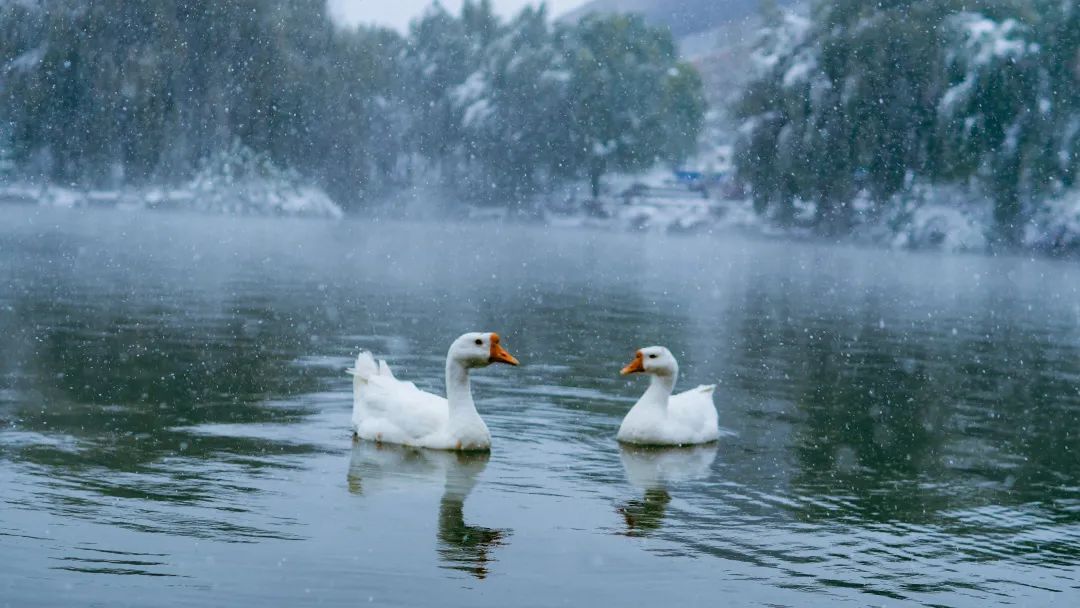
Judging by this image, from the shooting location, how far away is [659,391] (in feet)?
47.8

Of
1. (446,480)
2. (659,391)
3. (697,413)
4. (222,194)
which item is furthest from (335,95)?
(446,480)

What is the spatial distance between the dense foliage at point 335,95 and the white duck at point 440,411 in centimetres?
6233

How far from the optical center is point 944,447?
15.7m

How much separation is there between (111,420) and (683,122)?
121 meters

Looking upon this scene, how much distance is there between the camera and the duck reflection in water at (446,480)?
1002 cm

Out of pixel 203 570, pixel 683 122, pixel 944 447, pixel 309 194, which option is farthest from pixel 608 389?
pixel 683 122

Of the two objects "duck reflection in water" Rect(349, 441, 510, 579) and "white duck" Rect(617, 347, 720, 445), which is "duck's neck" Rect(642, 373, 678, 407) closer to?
"white duck" Rect(617, 347, 720, 445)

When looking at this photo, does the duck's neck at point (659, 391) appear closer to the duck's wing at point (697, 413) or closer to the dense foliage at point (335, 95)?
the duck's wing at point (697, 413)

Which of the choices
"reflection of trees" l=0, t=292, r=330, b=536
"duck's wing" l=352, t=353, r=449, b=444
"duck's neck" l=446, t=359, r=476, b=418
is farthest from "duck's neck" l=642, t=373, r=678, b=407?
"reflection of trees" l=0, t=292, r=330, b=536

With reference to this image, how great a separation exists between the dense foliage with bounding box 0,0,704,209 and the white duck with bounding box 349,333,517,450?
62.3m

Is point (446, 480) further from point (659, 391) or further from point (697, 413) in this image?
point (697, 413)

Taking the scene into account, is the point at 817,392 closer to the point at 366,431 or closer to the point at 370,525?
the point at 366,431

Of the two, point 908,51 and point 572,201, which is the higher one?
point 908,51

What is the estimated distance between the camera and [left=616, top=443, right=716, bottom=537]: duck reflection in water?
11.3 meters
